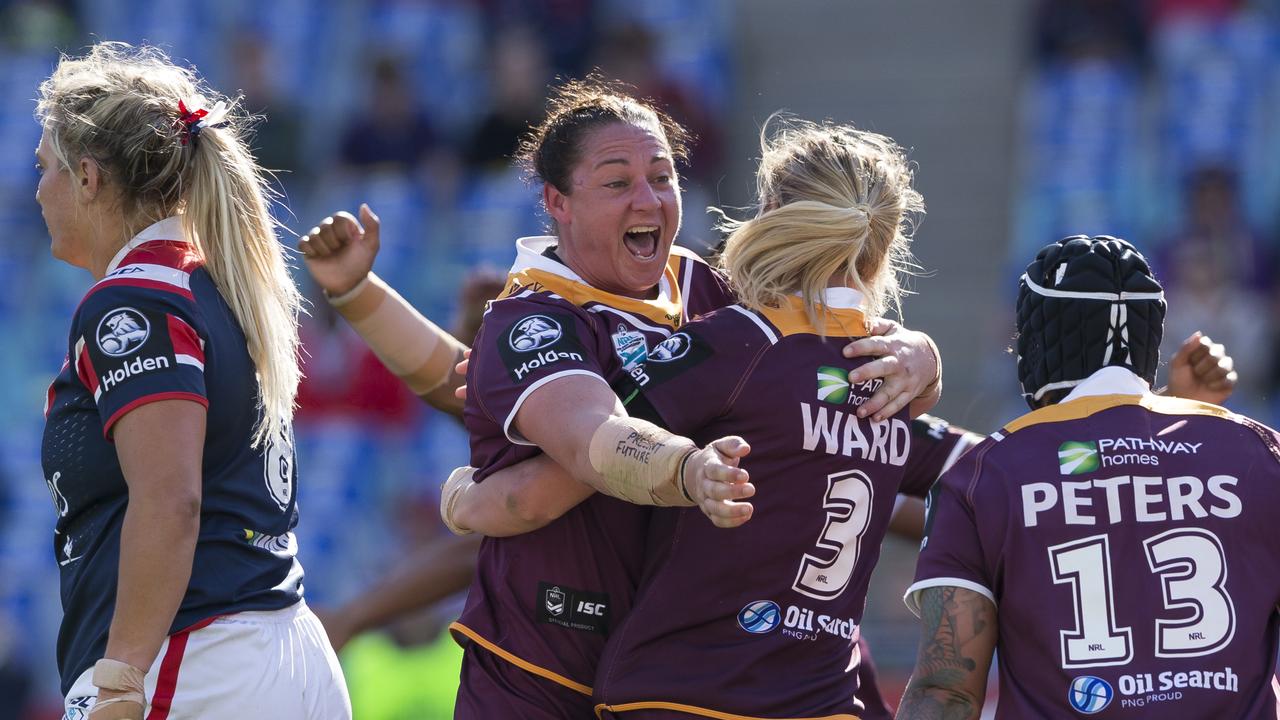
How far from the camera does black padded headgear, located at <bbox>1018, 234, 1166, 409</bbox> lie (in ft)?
10.0

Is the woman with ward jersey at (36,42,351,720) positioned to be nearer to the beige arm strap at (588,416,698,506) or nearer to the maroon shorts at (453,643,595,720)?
the maroon shorts at (453,643,595,720)

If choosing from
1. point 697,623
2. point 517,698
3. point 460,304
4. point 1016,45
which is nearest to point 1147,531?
point 697,623

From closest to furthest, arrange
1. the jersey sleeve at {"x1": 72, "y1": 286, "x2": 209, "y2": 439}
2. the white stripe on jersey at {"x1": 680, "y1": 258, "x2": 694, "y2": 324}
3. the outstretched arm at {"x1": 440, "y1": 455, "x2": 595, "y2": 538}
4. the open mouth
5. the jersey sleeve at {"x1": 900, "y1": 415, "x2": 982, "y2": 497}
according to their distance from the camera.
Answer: the jersey sleeve at {"x1": 72, "y1": 286, "x2": 209, "y2": 439}
the outstretched arm at {"x1": 440, "y1": 455, "x2": 595, "y2": 538}
the open mouth
the white stripe on jersey at {"x1": 680, "y1": 258, "x2": 694, "y2": 324}
the jersey sleeve at {"x1": 900, "y1": 415, "x2": 982, "y2": 497}

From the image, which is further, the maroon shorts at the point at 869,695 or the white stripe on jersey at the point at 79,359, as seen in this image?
the maroon shorts at the point at 869,695

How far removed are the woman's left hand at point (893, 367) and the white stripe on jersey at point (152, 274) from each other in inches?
52.6

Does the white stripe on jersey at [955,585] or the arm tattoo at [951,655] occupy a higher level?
the white stripe on jersey at [955,585]

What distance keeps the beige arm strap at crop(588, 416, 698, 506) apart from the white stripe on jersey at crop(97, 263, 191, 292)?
36.4 inches

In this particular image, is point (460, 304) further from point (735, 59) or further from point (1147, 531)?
point (735, 59)

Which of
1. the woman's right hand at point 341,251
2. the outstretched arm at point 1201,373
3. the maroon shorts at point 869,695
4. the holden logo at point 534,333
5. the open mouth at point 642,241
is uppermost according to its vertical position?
the woman's right hand at point 341,251

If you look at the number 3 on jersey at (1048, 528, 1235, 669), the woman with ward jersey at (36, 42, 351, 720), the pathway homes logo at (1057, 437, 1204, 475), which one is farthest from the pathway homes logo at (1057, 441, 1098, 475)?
the woman with ward jersey at (36, 42, 351, 720)

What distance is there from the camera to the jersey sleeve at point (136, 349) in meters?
2.96

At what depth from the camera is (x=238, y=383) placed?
315 centimetres

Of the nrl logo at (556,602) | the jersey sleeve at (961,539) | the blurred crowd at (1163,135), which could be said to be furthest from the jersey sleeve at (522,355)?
the blurred crowd at (1163,135)

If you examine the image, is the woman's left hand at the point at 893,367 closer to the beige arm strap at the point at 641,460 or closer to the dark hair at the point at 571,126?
the beige arm strap at the point at 641,460
